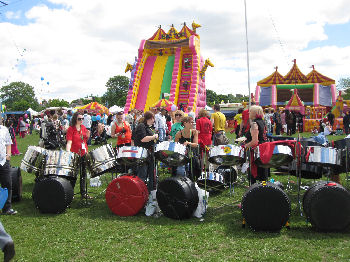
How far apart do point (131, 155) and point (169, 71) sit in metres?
17.5

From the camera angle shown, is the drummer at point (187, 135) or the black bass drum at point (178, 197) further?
the drummer at point (187, 135)

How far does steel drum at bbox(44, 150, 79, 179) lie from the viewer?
4.86m

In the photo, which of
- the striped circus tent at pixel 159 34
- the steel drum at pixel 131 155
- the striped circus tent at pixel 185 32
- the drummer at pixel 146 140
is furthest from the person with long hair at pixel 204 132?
the striped circus tent at pixel 159 34

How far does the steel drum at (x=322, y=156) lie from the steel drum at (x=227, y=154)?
0.87 m

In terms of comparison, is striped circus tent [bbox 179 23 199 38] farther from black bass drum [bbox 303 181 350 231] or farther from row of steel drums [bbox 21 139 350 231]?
black bass drum [bbox 303 181 350 231]

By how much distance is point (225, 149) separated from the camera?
4.48 meters

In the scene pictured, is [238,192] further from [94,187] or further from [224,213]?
[94,187]

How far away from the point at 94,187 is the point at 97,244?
2.91 metres

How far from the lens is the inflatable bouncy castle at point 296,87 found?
2600cm

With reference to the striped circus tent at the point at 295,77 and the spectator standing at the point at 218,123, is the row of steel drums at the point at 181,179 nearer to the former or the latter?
the spectator standing at the point at 218,123

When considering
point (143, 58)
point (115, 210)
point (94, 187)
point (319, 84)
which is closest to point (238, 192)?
point (115, 210)

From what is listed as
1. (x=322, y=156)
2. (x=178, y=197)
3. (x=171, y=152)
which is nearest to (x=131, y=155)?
(x=171, y=152)

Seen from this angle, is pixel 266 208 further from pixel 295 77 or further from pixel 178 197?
pixel 295 77

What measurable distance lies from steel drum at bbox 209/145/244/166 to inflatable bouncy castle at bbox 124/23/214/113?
568 inches
